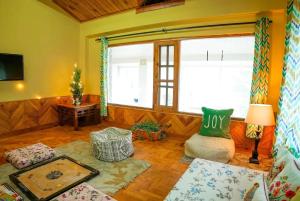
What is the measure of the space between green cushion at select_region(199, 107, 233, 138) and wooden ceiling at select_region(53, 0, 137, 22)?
8.57ft

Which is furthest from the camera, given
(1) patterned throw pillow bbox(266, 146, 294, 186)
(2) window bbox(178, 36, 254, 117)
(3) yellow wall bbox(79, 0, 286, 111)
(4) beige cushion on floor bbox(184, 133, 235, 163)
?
(2) window bbox(178, 36, 254, 117)

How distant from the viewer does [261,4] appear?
9.73 feet

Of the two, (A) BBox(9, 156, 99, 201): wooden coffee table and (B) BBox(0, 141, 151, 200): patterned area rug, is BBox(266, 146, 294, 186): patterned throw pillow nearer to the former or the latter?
(B) BBox(0, 141, 151, 200): patterned area rug

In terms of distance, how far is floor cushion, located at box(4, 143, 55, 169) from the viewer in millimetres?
2654

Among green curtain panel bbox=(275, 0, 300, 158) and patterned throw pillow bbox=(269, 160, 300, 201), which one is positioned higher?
green curtain panel bbox=(275, 0, 300, 158)

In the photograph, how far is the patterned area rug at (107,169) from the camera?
2.32m

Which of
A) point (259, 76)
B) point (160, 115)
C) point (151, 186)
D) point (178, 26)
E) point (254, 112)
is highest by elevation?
point (178, 26)

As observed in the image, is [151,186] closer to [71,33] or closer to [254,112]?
[254,112]

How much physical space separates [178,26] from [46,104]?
3499 mm

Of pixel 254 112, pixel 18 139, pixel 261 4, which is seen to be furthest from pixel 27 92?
pixel 261 4

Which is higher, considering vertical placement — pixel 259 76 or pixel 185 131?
pixel 259 76

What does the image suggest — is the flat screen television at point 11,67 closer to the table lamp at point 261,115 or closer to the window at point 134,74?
the window at point 134,74

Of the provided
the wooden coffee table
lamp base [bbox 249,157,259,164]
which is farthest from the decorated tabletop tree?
lamp base [bbox 249,157,259,164]

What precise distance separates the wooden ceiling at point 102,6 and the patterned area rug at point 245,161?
272 cm
